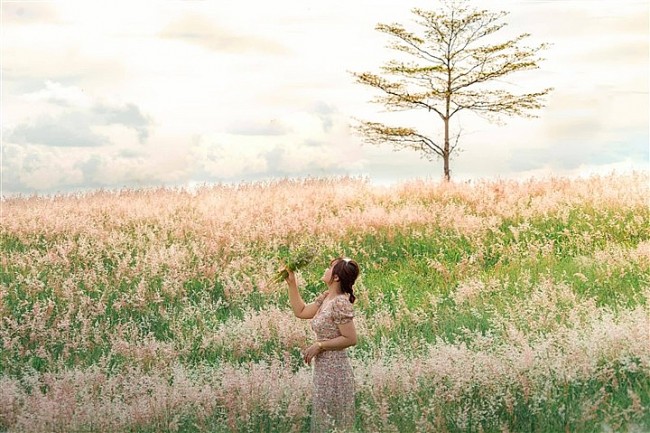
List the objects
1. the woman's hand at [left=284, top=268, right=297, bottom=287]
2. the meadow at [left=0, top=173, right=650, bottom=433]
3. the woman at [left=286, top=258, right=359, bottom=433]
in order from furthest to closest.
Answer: the woman's hand at [left=284, top=268, right=297, bottom=287] → the meadow at [left=0, top=173, right=650, bottom=433] → the woman at [left=286, top=258, right=359, bottom=433]

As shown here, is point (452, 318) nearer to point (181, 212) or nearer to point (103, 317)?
point (103, 317)

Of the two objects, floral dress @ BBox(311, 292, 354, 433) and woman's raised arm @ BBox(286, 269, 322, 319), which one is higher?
woman's raised arm @ BBox(286, 269, 322, 319)

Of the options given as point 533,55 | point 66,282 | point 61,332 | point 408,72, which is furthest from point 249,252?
point 533,55

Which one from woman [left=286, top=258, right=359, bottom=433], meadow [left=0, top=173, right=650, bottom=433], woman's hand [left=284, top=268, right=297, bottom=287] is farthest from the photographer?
woman's hand [left=284, top=268, right=297, bottom=287]

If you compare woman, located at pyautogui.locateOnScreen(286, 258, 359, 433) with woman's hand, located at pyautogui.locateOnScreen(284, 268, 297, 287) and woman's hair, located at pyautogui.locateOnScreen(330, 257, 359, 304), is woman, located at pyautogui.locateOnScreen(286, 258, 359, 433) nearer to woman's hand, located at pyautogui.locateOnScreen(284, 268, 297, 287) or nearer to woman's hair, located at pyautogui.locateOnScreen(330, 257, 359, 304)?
woman's hair, located at pyautogui.locateOnScreen(330, 257, 359, 304)

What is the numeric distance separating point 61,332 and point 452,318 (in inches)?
194

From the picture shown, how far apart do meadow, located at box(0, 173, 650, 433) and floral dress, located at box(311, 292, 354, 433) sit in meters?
0.20

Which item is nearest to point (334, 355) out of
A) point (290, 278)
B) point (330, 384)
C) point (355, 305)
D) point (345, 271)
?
point (330, 384)

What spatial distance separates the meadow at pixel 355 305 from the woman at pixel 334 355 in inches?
8.6

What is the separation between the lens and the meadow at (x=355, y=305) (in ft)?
21.8

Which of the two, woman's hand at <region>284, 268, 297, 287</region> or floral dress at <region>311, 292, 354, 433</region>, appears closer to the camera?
floral dress at <region>311, 292, 354, 433</region>

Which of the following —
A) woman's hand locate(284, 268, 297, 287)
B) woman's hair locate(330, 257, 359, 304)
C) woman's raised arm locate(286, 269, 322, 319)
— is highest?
woman's hair locate(330, 257, 359, 304)

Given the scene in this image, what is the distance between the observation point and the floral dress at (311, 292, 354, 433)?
6348 mm

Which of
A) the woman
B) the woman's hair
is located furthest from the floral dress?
the woman's hair
